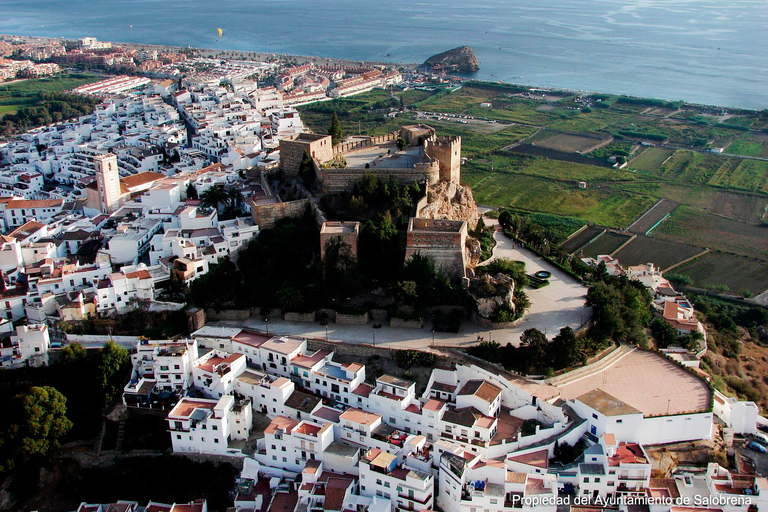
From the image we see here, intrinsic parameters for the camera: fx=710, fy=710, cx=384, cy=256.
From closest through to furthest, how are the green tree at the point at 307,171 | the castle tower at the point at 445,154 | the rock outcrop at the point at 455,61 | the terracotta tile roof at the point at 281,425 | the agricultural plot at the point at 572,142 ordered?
the terracotta tile roof at the point at 281,425 < the castle tower at the point at 445,154 < the green tree at the point at 307,171 < the agricultural plot at the point at 572,142 < the rock outcrop at the point at 455,61

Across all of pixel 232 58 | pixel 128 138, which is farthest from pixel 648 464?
pixel 232 58

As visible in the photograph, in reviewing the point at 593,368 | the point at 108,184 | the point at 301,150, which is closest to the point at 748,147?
the point at 301,150

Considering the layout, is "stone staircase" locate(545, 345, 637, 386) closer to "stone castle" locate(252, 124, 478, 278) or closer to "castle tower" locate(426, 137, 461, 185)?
"stone castle" locate(252, 124, 478, 278)

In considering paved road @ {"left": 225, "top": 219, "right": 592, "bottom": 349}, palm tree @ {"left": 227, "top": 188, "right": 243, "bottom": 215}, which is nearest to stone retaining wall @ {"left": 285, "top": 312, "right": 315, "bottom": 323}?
Answer: paved road @ {"left": 225, "top": 219, "right": 592, "bottom": 349}

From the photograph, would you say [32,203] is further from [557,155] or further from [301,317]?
[557,155]

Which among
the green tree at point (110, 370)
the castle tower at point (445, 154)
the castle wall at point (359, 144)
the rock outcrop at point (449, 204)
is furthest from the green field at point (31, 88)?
the rock outcrop at point (449, 204)

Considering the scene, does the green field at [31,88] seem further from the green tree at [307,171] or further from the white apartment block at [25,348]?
the white apartment block at [25,348]

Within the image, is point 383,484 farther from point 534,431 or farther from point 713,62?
point 713,62
